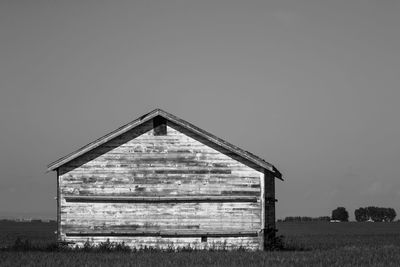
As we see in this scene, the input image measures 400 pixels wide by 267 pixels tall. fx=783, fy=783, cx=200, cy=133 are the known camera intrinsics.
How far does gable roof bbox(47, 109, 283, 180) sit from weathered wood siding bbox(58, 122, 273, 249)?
37 centimetres

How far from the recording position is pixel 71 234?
3344 centimetres

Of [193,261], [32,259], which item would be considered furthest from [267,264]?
[32,259]

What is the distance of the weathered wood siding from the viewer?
32.9 meters

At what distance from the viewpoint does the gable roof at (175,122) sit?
32.6 metres

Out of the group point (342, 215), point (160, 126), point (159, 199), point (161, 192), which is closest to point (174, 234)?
point (159, 199)

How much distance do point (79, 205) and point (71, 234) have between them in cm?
128

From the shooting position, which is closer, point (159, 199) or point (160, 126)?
point (159, 199)

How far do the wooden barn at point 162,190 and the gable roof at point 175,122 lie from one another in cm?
4

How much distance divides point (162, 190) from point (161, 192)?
95 mm

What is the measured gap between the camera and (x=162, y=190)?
33.3 meters

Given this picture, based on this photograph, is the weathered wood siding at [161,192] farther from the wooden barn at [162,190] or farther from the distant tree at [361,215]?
the distant tree at [361,215]

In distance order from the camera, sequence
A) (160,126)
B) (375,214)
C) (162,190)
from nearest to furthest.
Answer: (162,190)
(160,126)
(375,214)

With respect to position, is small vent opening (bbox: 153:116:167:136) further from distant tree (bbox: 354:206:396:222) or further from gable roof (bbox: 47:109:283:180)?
distant tree (bbox: 354:206:396:222)

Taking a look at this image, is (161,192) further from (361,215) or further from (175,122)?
(361,215)
